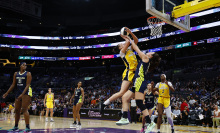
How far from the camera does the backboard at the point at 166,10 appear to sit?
326 inches

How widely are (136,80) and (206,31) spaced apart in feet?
101

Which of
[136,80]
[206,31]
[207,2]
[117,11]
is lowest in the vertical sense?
[136,80]

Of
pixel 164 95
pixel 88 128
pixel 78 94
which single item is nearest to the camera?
pixel 164 95

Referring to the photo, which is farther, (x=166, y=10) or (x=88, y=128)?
(x=88, y=128)

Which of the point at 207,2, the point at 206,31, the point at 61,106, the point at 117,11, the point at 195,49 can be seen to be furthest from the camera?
the point at 117,11

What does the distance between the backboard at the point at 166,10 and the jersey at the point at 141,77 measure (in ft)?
11.8

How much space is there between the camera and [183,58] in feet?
123

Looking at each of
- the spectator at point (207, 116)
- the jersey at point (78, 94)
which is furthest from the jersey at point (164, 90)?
the spectator at point (207, 116)

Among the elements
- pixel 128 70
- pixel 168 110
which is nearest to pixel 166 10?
pixel 168 110

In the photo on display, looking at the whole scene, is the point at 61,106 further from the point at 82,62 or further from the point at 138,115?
the point at 82,62

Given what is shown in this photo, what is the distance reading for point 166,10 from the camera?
30.1 ft

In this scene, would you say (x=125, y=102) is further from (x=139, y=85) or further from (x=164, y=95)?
(x=164, y=95)

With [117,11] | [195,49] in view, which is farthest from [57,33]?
[195,49]

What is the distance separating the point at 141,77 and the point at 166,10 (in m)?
5.11
